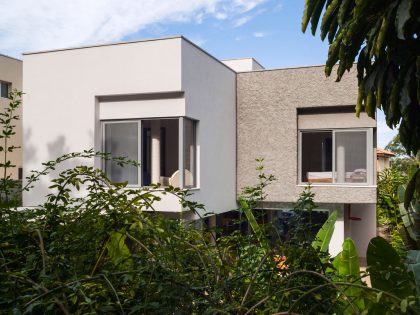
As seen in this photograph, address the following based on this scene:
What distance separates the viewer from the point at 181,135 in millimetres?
11508

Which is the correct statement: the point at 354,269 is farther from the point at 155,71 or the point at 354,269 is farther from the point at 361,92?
the point at 155,71

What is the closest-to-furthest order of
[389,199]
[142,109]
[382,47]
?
[382,47] → [142,109] → [389,199]

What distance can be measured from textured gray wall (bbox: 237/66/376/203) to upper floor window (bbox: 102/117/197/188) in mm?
3098

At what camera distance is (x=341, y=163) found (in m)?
14.0

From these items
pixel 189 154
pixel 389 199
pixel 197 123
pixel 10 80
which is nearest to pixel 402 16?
pixel 189 154

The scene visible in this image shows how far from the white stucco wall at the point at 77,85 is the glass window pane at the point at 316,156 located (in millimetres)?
5578

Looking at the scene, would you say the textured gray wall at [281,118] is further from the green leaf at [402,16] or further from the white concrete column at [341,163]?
the green leaf at [402,16]

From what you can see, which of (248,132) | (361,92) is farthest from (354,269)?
(248,132)

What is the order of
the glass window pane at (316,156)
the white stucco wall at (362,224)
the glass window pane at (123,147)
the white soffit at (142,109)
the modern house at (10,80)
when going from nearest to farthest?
the white soffit at (142,109)
the glass window pane at (123,147)
the glass window pane at (316,156)
the white stucco wall at (362,224)
the modern house at (10,80)

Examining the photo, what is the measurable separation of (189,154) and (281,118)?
3.95m

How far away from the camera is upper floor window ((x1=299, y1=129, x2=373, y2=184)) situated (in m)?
13.8

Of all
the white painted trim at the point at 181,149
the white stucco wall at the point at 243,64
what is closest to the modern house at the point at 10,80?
the white stucco wall at the point at 243,64

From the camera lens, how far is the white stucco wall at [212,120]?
1202 centimetres

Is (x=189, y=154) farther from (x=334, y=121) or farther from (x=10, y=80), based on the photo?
(x=10, y=80)
